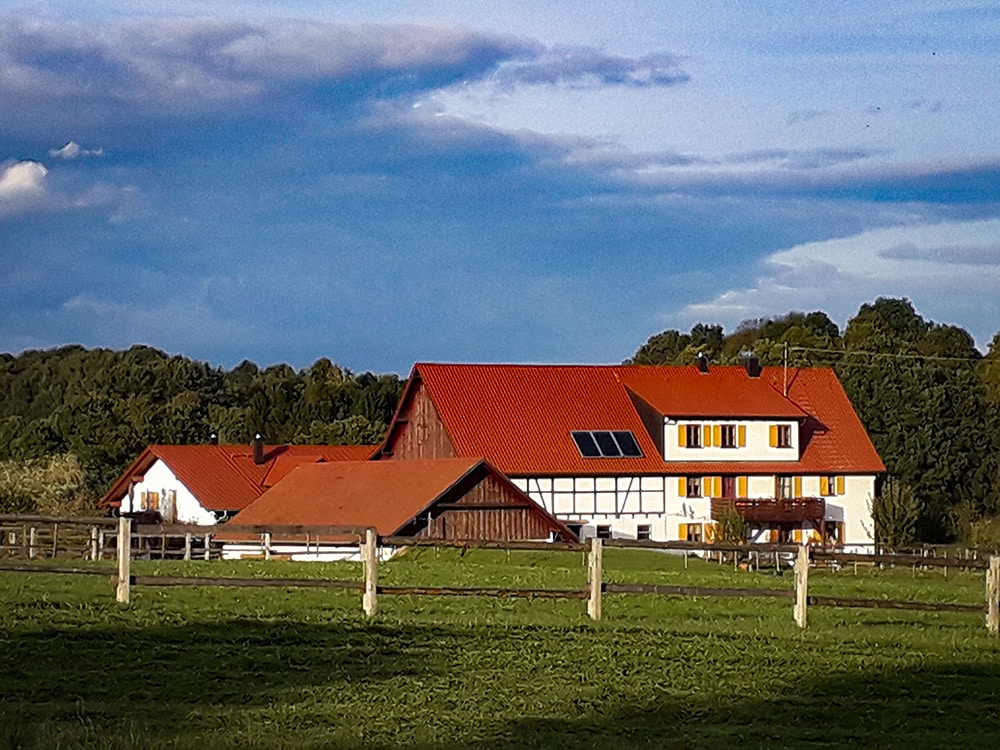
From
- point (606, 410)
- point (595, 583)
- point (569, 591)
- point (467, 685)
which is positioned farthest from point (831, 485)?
point (467, 685)

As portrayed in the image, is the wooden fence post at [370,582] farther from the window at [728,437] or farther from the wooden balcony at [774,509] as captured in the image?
the window at [728,437]

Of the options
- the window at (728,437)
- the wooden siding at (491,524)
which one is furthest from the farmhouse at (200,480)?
the window at (728,437)

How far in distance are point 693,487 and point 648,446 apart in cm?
282

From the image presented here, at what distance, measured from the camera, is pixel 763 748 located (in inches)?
473

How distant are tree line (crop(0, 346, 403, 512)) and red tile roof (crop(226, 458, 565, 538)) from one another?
11821 mm

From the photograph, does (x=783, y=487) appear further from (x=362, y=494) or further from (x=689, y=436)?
(x=362, y=494)

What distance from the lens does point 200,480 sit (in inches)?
2689

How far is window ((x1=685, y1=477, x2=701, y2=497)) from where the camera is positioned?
68812mm

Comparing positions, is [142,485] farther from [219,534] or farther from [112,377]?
[219,534]

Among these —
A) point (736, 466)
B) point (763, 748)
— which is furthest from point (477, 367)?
point (763, 748)

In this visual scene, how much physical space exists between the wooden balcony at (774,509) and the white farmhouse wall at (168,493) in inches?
892

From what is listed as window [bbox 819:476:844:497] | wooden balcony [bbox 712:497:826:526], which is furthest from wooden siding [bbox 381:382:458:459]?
window [bbox 819:476:844:497]

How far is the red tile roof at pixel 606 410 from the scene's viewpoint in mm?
65875

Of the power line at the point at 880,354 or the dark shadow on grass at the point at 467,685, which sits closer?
the dark shadow on grass at the point at 467,685
